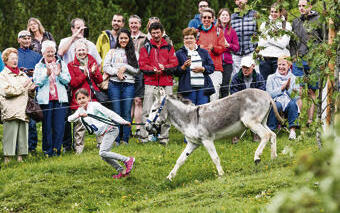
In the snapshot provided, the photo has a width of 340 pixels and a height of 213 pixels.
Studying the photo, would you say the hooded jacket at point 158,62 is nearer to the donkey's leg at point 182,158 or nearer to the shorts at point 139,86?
the shorts at point 139,86

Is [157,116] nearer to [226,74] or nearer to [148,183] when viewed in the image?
[148,183]

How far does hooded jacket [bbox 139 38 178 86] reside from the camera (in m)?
14.3

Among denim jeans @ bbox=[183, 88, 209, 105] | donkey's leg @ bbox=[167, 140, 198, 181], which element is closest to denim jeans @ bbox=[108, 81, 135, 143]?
denim jeans @ bbox=[183, 88, 209, 105]

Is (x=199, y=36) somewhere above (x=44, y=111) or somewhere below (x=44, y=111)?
above

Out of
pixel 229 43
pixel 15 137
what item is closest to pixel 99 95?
pixel 15 137

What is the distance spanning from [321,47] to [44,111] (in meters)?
7.36

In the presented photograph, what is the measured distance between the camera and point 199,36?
15.3 meters

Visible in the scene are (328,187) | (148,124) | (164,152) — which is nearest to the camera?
(328,187)

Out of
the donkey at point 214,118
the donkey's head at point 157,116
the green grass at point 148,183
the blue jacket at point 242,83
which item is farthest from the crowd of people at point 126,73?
the donkey's head at point 157,116

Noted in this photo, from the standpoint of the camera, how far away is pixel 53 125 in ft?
45.6

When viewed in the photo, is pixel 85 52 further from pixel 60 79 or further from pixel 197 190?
pixel 197 190

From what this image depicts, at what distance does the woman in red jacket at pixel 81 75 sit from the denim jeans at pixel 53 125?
16.4 inches

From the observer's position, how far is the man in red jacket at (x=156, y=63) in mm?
14305

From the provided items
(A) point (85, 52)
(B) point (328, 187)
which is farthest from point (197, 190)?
(B) point (328, 187)
